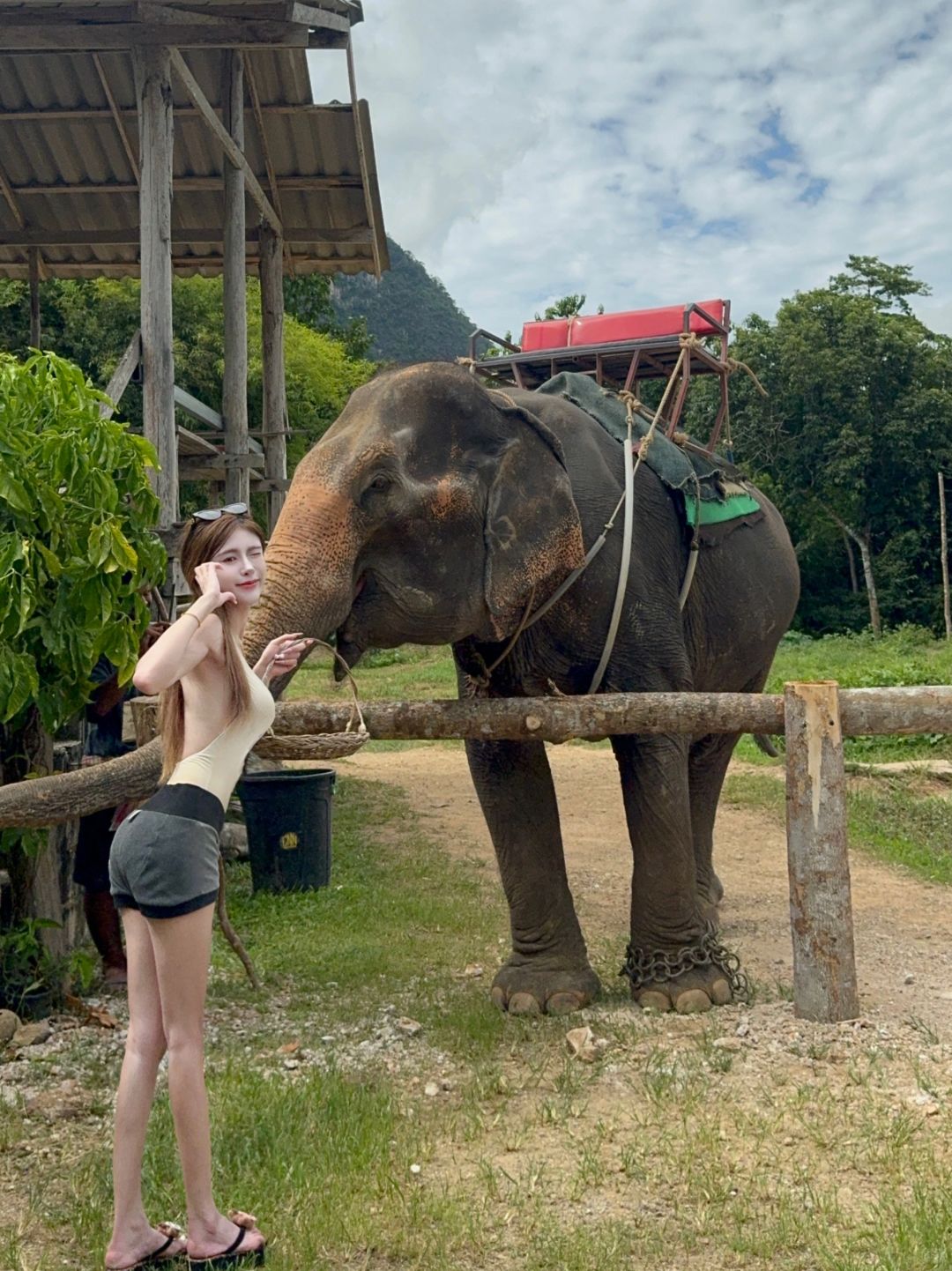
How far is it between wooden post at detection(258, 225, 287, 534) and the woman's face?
7.62 m

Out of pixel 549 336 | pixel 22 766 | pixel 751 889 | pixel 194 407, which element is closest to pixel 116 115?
pixel 194 407

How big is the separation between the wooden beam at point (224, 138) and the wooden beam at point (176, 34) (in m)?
0.13

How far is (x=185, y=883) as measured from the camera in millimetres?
2742

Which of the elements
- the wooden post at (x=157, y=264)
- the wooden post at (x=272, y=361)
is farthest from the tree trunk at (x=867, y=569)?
the wooden post at (x=157, y=264)

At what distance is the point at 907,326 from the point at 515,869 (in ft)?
111

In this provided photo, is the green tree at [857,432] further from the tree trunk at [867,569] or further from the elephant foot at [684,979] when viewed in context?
the elephant foot at [684,979]

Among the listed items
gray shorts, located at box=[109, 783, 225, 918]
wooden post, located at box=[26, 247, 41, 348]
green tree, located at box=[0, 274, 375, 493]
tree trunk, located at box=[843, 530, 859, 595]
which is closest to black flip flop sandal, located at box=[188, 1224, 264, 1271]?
gray shorts, located at box=[109, 783, 225, 918]

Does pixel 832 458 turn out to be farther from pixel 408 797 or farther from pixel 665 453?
pixel 665 453

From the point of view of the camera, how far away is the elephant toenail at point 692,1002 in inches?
191

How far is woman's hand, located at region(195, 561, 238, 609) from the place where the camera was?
282cm

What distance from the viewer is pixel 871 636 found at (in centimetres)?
3169

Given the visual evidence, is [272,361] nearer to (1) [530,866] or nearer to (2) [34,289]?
(2) [34,289]

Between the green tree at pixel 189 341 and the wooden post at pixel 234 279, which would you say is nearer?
the wooden post at pixel 234 279

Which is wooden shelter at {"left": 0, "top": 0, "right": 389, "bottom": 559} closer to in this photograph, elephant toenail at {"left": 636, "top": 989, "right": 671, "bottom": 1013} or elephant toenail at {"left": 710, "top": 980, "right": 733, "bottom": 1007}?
elephant toenail at {"left": 636, "top": 989, "right": 671, "bottom": 1013}
